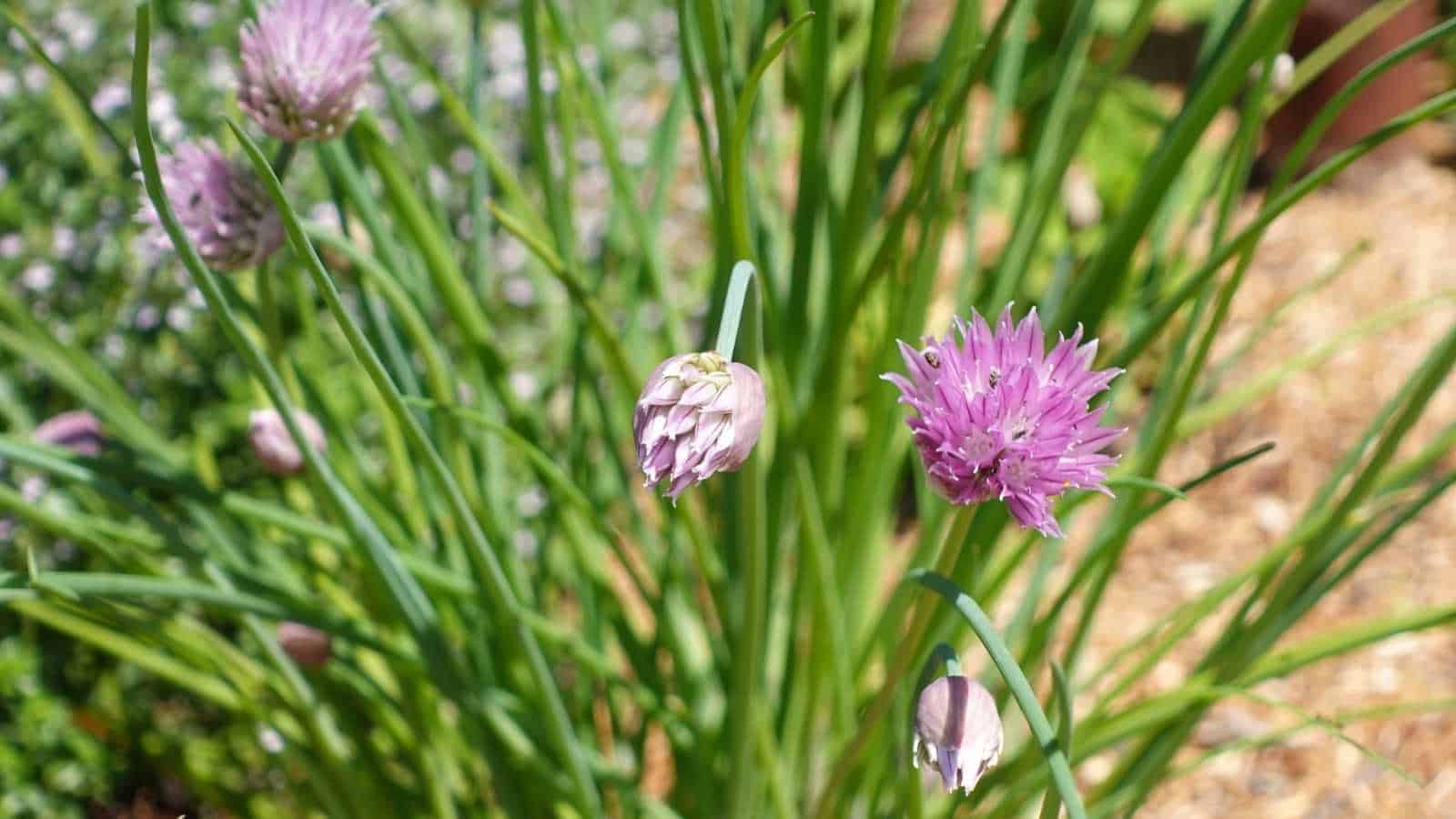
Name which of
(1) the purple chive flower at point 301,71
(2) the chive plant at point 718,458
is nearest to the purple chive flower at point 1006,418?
(2) the chive plant at point 718,458

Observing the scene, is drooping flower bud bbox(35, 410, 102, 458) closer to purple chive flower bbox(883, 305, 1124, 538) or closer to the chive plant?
the chive plant

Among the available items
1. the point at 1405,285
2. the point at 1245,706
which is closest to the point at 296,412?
the point at 1245,706

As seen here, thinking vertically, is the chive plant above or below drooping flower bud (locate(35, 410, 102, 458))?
above

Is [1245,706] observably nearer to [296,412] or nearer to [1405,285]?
[1405,285]

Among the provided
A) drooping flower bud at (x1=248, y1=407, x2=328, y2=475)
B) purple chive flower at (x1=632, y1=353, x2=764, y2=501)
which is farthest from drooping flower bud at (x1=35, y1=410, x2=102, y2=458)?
purple chive flower at (x1=632, y1=353, x2=764, y2=501)

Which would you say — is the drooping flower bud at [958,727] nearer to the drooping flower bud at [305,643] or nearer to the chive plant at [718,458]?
the chive plant at [718,458]

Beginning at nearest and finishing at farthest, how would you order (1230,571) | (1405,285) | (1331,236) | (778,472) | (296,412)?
(296,412) → (778,472) → (1230,571) → (1405,285) → (1331,236)

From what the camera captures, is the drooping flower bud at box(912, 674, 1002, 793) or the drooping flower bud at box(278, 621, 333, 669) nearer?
the drooping flower bud at box(912, 674, 1002, 793)
